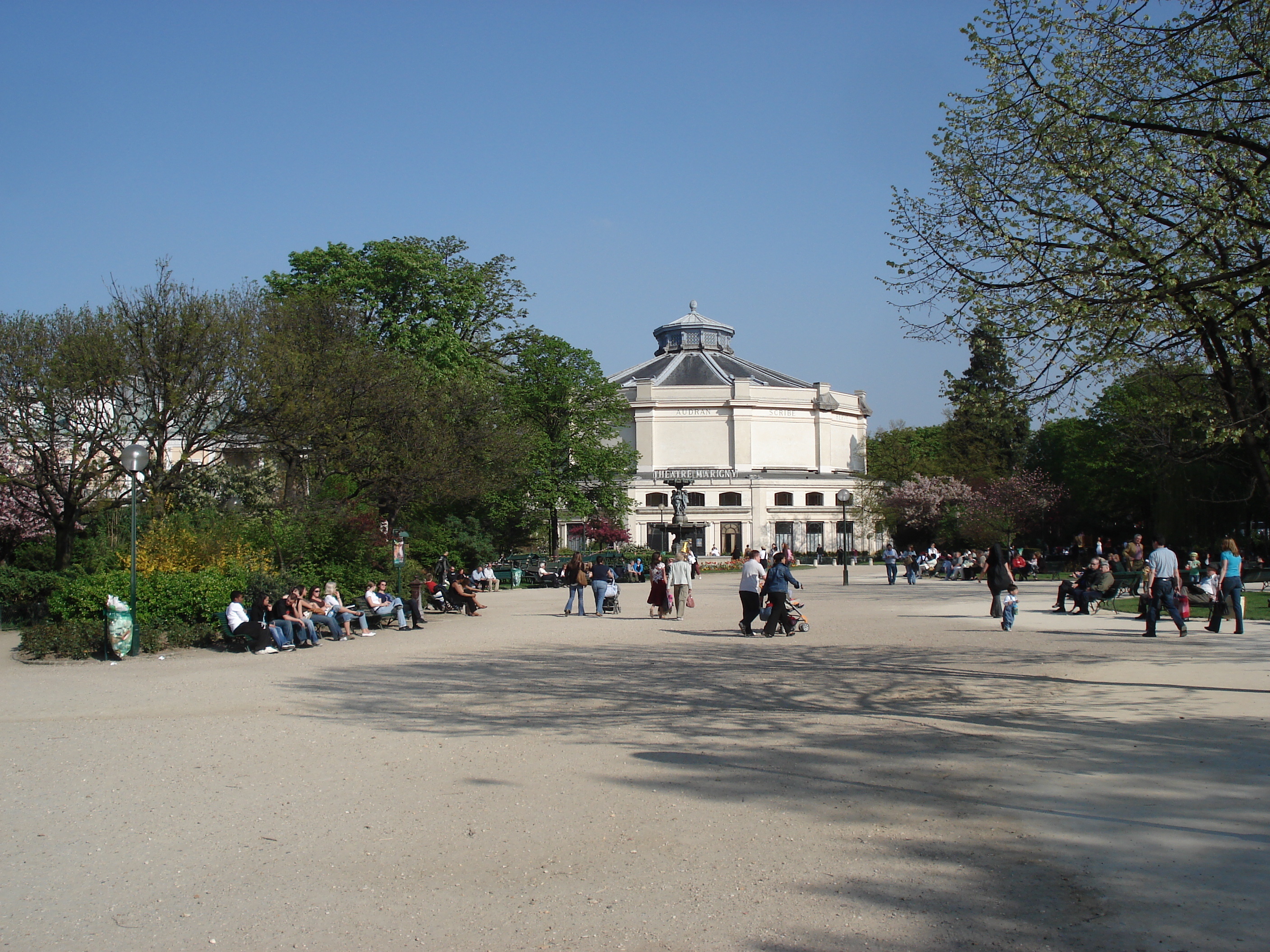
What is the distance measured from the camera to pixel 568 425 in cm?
5403

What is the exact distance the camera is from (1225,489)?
40.4 meters

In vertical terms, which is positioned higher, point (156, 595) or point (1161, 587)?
point (156, 595)

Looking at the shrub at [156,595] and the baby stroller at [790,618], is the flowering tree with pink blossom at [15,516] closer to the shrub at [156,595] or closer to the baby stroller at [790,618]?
the shrub at [156,595]

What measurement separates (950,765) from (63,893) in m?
6.01

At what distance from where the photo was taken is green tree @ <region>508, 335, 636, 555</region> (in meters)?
50.8

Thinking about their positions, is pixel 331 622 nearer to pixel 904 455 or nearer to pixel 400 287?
pixel 400 287

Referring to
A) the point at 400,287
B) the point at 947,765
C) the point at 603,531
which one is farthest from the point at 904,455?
the point at 947,765

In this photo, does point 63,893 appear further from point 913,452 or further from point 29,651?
point 913,452

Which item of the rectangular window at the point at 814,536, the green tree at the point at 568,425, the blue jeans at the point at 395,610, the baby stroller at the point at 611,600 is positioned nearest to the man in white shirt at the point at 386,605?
the blue jeans at the point at 395,610

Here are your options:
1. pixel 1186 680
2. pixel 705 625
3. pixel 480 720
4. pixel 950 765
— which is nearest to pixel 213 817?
pixel 480 720

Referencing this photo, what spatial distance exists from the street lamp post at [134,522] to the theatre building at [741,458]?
198 ft

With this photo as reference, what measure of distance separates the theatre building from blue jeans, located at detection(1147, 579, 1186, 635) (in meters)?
60.3

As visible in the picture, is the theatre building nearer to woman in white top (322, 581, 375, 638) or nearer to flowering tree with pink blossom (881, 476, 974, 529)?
flowering tree with pink blossom (881, 476, 974, 529)

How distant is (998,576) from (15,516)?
29778 millimetres
